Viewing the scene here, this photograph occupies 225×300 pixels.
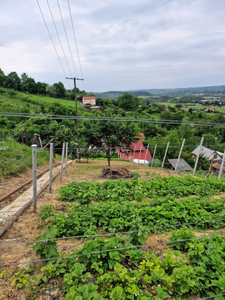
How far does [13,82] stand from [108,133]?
6650 cm

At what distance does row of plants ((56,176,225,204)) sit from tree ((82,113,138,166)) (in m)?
6.12

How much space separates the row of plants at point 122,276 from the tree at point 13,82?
246 ft

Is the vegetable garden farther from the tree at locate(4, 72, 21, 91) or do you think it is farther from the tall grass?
the tree at locate(4, 72, 21, 91)

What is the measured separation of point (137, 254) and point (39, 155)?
1156 centimetres

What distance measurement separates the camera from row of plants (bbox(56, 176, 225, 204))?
5809 mm

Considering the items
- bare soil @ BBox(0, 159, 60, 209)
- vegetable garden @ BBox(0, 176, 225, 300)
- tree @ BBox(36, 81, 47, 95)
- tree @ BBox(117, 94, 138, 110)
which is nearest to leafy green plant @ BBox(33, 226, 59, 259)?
vegetable garden @ BBox(0, 176, 225, 300)

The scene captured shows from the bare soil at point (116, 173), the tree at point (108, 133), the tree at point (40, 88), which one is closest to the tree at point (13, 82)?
the tree at point (40, 88)

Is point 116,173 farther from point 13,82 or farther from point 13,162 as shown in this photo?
point 13,82

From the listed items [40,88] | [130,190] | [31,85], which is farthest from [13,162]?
[40,88]

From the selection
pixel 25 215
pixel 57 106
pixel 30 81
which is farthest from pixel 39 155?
pixel 30 81

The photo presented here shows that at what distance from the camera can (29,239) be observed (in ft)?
11.8

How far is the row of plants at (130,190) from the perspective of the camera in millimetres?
5809

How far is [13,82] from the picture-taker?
215ft

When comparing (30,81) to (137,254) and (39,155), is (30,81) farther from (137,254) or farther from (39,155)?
(137,254)
